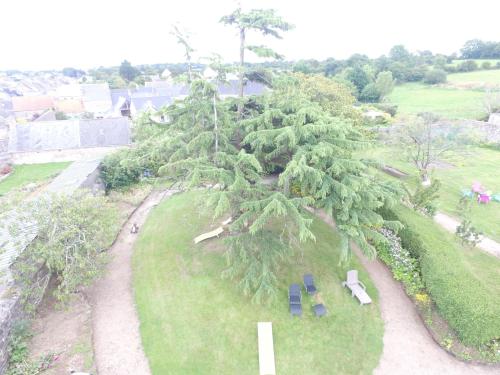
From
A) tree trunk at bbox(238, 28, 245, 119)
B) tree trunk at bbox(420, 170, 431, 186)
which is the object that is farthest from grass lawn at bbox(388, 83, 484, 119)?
tree trunk at bbox(238, 28, 245, 119)

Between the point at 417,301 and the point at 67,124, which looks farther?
the point at 67,124

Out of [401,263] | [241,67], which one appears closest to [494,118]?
[401,263]

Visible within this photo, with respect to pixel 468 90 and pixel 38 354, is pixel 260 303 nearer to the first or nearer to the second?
pixel 38 354

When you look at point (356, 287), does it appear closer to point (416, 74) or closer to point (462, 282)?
point (462, 282)

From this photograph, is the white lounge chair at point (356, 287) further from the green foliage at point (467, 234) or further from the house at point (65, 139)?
the house at point (65, 139)

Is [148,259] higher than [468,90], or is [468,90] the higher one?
[468,90]

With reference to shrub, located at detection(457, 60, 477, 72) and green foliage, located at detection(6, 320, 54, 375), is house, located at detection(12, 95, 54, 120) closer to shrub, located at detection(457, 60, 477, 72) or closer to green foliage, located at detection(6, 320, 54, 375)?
green foliage, located at detection(6, 320, 54, 375)

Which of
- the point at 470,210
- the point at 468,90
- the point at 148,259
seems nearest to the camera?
the point at 148,259

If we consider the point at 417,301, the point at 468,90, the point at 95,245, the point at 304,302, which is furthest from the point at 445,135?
the point at 468,90
